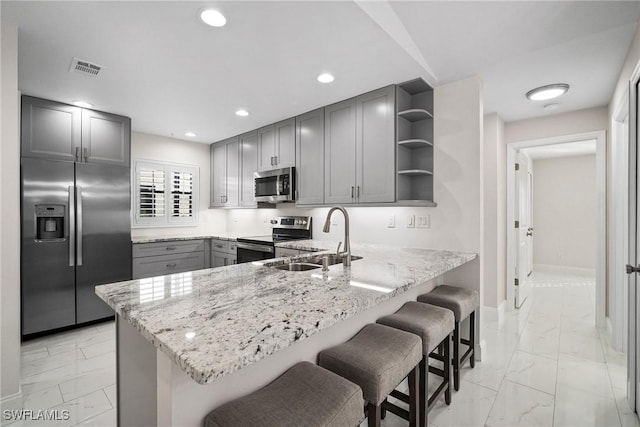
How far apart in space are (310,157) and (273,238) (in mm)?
1210

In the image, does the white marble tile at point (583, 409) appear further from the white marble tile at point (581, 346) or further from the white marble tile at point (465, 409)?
the white marble tile at point (581, 346)

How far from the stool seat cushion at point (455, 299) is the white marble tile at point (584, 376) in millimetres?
816

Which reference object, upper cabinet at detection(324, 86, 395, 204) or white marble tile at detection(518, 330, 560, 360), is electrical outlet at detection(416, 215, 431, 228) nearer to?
upper cabinet at detection(324, 86, 395, 204)

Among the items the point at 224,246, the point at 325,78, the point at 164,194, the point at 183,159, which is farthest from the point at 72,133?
the point at 325,78

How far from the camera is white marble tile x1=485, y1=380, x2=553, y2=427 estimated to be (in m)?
1.77

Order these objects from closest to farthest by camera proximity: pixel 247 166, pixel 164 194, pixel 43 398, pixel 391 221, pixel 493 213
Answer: pixel 43 398 → pixel 391 221 → pixel 493 213 → pixel 247 166 → pixel 164 194

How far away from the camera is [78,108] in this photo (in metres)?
3.23

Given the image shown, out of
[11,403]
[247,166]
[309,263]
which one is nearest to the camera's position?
[11,403]

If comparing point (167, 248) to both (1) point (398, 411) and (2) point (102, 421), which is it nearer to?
(2) point (102, 421)

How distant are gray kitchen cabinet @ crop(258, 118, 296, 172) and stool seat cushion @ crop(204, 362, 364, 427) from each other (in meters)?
2.83

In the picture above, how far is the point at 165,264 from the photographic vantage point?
394 centimetres

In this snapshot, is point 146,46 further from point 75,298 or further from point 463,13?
point 75,298

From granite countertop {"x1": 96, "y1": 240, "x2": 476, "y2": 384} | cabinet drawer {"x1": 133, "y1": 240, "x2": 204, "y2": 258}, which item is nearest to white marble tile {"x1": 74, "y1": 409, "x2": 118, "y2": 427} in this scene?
granite countertop {"x1": 96, "y1": 240, "x2": 476, "y2": 384}

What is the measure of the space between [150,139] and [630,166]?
5.13 metres
